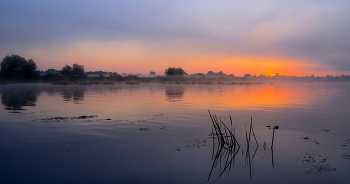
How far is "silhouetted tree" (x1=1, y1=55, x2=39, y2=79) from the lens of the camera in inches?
2778

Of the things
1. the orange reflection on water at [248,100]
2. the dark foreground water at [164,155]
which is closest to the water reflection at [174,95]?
the orange reflection on water at [248,100]

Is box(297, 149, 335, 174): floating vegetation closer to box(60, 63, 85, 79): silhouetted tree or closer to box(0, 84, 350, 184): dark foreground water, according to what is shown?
box(0, 84, 350, 184): dark foreground water

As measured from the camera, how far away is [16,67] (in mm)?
71312

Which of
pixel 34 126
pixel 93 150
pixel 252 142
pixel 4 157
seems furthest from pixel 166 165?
pixel 34 126

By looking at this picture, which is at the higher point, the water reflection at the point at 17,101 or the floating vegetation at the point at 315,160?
the floating vegetation at the point at 315,160

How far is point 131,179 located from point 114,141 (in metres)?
2.37

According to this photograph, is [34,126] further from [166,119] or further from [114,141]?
[166,119]

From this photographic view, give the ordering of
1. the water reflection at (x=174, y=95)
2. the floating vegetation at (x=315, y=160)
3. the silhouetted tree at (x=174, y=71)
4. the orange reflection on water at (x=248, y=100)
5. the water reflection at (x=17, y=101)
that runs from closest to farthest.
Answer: the floating vegetation at (x=315, y=160)
the water reflection at (x=17, y=101)
the orange reflection on water at (x=248, y=100)
the water reflection at (x=174, y=95)
the silhouetted tree at (x=174, y=71)

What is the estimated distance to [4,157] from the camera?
480cm

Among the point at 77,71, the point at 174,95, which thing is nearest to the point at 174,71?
the point at 77,71

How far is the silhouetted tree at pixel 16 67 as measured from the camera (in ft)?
232

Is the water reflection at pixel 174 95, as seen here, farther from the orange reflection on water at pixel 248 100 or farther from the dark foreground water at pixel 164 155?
the dark foreground water at pixel 164 155

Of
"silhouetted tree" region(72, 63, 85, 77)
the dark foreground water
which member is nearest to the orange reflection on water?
the dark foreground water

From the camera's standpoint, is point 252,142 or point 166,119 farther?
point 166,119
